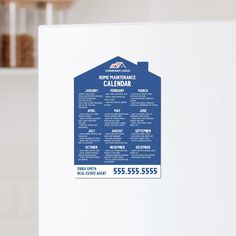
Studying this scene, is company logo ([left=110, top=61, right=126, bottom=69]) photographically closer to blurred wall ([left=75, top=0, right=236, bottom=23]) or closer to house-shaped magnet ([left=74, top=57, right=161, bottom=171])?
house-shaped magnet ([left=74, top=57, right=161, bottom=171])

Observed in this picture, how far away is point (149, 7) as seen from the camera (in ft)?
5.35

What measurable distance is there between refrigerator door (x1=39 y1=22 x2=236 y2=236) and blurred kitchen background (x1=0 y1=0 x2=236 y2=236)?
1.83 ft

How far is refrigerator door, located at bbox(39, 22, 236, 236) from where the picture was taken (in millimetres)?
912
